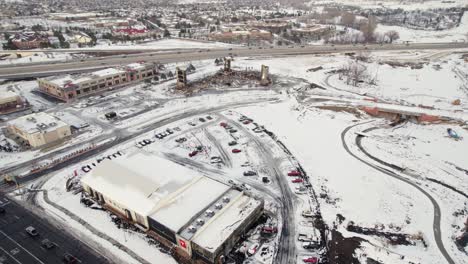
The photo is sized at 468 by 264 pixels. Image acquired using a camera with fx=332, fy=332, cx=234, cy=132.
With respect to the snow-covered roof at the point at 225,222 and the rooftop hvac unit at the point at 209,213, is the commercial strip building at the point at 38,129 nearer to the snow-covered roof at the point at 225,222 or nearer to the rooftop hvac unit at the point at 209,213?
the rooftop hvac unit at the point at 209,213

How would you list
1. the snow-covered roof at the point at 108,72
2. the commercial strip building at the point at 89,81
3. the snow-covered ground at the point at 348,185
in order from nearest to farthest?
the snow-covered ground at the point at 348,185, the commercial strip building at the point at 89,81, the snow-covered roof at the point at 108,72

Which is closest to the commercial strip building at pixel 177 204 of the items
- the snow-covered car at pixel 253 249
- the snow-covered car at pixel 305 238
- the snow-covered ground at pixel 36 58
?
the snow-covered car at pixel 253 249

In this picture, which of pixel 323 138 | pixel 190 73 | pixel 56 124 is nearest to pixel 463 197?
pixel 323 138

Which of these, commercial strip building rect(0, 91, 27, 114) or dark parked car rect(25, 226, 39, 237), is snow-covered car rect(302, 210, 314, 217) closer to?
dark parked car rect(25, 226, 39, 237)

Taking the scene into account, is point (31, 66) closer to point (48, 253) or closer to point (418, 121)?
point (48, 253)

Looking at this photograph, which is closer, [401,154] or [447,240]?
Answer: [447,240]

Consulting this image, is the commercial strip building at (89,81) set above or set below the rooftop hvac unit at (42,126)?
above

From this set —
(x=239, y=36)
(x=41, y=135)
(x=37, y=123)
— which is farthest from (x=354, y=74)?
(x=37, y=123)
